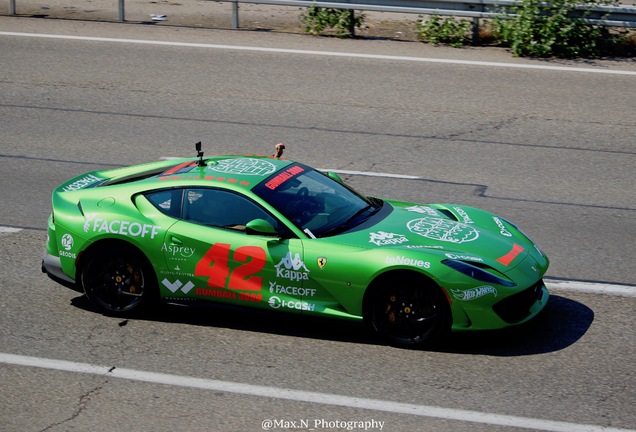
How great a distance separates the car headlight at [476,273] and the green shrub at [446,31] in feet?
34.2

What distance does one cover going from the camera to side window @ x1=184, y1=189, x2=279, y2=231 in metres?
7.69

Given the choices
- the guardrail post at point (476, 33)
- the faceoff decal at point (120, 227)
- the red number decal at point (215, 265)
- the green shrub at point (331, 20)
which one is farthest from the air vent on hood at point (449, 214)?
the green shrub at point (331, 20)

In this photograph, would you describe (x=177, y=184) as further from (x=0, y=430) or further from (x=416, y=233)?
(x=0, y=430)

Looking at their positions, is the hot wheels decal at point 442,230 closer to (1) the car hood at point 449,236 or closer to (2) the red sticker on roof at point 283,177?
(1) the car hood at point 449,236

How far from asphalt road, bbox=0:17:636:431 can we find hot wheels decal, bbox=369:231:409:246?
2.64 feet

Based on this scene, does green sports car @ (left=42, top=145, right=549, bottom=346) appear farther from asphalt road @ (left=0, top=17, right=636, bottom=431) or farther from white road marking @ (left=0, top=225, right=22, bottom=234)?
white road marking @ (left=0, top=225, right=22, bottom=234)

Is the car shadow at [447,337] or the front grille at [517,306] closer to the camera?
the front grille at [517,306]

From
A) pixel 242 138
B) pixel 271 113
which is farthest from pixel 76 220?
pixel 271 113

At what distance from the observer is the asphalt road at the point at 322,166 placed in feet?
21.5

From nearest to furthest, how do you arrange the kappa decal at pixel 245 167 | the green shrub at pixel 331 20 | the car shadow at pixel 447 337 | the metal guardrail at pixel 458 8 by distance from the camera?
the car shadow at pixel 447 337
the kappa decal at pixel 245 167
the metal guardrail at pixel 458 8
the green shrub at pixel 331 20

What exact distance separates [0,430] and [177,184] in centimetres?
262

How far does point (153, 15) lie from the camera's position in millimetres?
19156

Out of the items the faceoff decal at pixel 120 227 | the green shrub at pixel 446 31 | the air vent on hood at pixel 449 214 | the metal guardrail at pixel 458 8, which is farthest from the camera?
the green shrub at pixel 446 31

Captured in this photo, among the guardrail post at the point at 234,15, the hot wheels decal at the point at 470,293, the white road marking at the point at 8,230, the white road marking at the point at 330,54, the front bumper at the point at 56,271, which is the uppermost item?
the guardrail post at the point at 234,15
